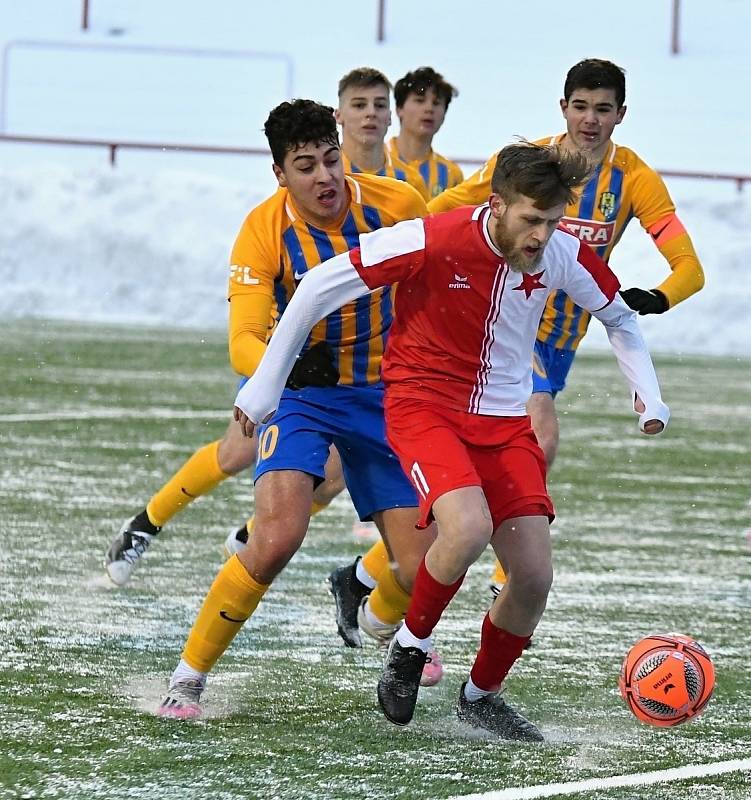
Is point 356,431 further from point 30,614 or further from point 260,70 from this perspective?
point 260,70

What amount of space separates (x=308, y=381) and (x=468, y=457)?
0.63 meters

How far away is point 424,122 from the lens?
9.65 m

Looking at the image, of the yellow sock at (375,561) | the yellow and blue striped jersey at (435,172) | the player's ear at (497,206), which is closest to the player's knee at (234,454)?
the yellow sock at (375,561)

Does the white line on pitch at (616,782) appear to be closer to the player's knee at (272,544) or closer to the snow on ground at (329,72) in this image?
the player's knee at (272,544)

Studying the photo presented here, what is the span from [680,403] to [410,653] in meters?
9.49

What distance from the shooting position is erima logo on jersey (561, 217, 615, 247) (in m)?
7.01

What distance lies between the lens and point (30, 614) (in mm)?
6055

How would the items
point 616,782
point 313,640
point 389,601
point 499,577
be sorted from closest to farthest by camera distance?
point 616,782, point 389,601, point 313,640, point 499,577

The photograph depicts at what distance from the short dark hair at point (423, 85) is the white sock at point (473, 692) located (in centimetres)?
521

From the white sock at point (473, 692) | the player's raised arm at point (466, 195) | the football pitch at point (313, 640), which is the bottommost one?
the football pitch at point (313, 640)

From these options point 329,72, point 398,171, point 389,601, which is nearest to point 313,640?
point 389,601

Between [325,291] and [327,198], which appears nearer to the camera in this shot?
[325,291]

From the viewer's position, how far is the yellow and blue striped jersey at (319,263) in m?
5.13

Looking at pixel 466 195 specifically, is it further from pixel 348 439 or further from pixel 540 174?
pixel 540 174
